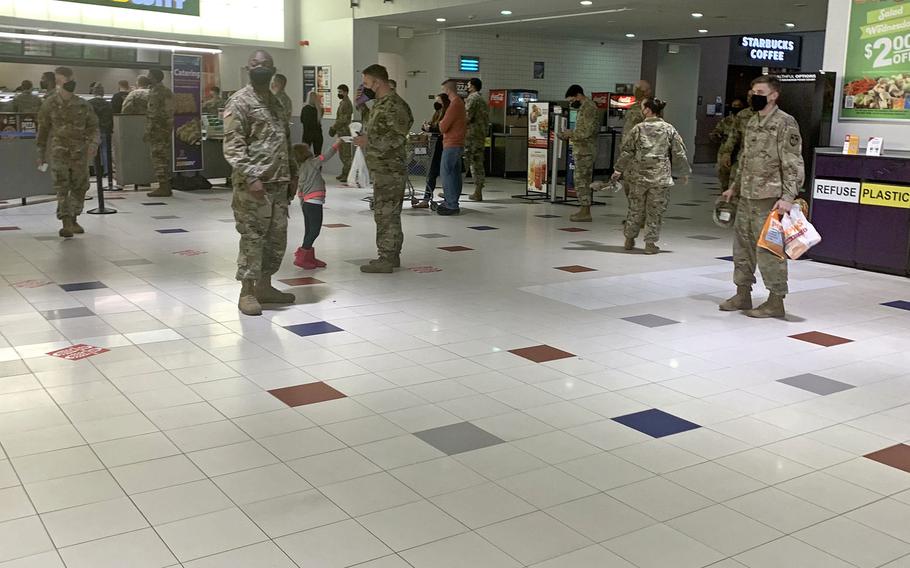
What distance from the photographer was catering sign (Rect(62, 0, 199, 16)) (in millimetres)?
13961

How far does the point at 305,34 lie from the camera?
17172 millimetres

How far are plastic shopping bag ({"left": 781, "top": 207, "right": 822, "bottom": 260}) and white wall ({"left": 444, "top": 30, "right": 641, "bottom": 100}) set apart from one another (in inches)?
497

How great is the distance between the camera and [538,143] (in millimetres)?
12391

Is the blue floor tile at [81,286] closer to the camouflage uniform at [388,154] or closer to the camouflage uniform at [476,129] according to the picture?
the camouflage uniform at [388,154]

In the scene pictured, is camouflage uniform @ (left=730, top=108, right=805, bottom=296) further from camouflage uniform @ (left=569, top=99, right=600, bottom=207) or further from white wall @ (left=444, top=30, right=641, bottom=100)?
white wall @ (left=444, top=30, right=641, bottom=100)

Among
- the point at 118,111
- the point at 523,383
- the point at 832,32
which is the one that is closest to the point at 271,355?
the point at 523,383

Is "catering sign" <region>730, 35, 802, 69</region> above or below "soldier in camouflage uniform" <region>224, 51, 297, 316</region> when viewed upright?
above

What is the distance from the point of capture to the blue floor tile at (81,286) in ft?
20.8

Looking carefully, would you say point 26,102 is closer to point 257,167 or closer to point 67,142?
point 67,142

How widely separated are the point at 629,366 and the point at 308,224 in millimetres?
3349

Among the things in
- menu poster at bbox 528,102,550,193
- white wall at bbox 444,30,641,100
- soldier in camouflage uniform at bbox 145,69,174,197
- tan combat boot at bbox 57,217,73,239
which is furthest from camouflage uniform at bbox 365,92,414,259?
white wall at bbox 444,30,641,100

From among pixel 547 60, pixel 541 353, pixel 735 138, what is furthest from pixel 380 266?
pixel 547 60

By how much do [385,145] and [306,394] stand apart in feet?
10.4

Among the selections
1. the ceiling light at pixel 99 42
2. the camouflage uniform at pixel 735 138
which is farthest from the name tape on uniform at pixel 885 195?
the ceiling light at pixel 99 42
